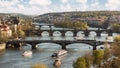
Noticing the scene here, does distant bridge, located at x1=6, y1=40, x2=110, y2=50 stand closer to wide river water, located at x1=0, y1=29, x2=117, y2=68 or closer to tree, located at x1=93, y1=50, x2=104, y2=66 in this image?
wide river water, located at x1=0, y1=29, x2=117, y2=68

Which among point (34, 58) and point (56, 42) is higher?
point (34, 58)

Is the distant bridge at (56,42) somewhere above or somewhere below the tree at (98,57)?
below

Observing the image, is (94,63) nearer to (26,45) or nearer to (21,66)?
(21,66)

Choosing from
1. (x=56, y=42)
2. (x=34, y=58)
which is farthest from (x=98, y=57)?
(x=56, y=42)

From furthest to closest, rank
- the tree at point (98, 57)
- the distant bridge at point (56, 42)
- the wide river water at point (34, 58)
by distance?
the distant bridge at point (56, 42), the wide river water at point (34, 58), the tree at point (98, 57)

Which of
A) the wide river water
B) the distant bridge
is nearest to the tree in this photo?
the wide river water

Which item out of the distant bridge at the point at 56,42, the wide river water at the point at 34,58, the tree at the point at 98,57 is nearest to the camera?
the tree at the point at 98,57

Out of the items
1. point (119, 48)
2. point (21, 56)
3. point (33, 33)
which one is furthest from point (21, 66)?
point (33, 33)

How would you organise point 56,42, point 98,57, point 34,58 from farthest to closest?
point 56,42, point 34,58, point 98,57

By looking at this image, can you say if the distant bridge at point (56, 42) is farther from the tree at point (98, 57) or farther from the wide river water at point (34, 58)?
the tree at point (98, 57)

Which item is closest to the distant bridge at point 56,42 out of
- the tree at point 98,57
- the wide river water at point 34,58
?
the wide river water at point 34,58

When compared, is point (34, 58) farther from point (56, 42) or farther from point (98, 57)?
point (98, 57)

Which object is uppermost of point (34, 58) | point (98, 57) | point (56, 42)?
point (98, 57)

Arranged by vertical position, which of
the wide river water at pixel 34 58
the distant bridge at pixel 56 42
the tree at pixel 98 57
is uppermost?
the tree at pixel 98 57
